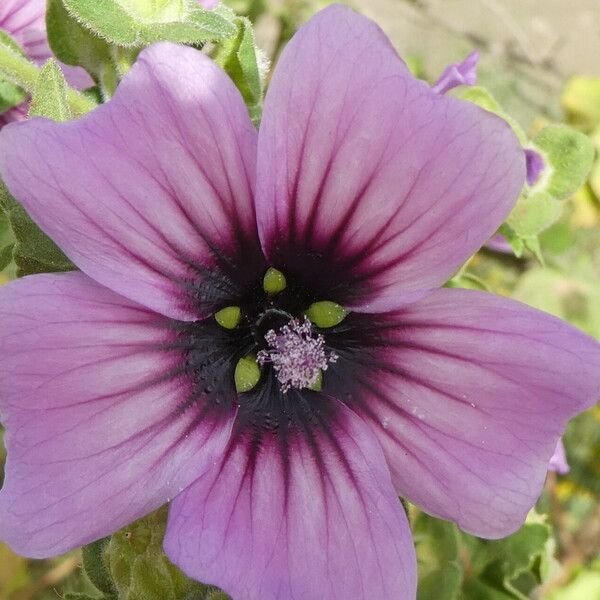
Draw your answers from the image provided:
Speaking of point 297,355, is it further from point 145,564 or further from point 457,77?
point 457,77

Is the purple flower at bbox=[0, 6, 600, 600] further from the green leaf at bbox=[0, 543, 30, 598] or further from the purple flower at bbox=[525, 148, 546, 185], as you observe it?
the green leaf at bbox=[0, 543, 30, 598]

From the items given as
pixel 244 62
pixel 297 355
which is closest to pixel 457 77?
pixel 244 62

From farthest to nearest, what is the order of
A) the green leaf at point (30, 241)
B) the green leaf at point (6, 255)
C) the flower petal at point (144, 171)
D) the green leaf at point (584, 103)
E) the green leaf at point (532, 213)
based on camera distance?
the green leaf at point (584, 103)
the green leaf at point (532, 213)
the green leaf at point (6, 255)
the green leaf at point (30, 241)
the flower petal at point (144, 171)

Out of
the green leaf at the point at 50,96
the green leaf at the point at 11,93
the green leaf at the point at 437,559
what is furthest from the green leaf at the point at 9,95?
the green leaf at the point at 437,559

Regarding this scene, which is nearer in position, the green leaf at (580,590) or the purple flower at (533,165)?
the purple flower at (533,165)

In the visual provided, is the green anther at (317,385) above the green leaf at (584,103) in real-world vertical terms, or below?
above

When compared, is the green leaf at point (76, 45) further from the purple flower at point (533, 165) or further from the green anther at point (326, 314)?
the purple flower at point (533, 165)

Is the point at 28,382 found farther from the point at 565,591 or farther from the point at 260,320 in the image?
the point at 565,591
